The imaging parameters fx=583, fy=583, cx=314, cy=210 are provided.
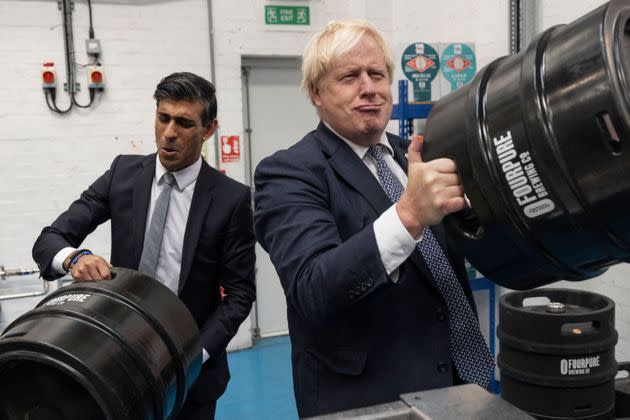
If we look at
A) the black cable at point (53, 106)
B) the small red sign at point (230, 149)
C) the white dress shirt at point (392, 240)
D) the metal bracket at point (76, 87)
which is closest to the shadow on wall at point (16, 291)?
the black cable at point (53, 106)

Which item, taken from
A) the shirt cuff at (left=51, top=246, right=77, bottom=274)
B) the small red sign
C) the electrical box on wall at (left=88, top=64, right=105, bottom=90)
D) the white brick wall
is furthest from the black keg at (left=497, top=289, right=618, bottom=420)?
the electrical box on wall at (left=88, top=64, right=105, bottom=90)

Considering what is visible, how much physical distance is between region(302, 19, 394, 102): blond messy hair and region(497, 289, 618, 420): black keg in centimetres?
122

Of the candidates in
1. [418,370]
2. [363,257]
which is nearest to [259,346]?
[418,370]

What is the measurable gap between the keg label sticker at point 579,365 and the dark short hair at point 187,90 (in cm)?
147

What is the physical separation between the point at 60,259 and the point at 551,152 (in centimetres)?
135

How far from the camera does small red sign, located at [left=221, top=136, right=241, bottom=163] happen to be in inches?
154

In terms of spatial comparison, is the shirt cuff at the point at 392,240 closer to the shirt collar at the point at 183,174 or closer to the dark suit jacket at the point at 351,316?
the dark suit jacket at the point at 351,316

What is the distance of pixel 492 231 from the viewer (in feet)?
2.80

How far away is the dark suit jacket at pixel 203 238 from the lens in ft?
5.81

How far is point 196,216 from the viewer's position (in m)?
1.82

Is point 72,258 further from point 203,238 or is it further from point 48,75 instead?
point 48,75

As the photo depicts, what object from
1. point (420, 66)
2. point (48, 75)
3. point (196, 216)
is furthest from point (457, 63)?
point (48, 75)

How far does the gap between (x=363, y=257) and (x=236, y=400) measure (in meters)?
2.63

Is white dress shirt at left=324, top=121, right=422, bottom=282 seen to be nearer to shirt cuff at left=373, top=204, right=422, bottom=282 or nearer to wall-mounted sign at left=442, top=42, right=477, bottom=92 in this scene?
shirt cuff at left=373, top=204, right=422, bottom=282
